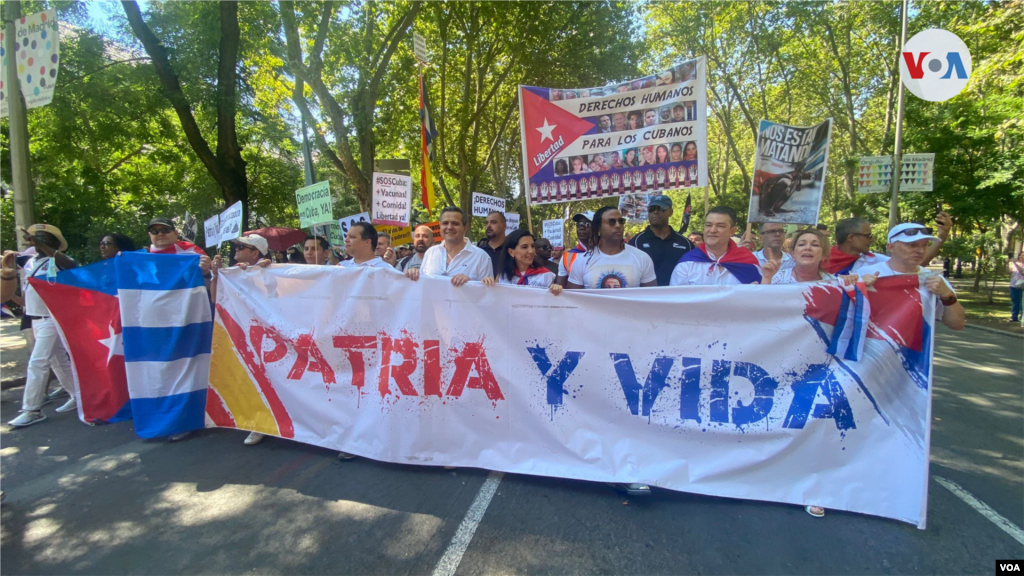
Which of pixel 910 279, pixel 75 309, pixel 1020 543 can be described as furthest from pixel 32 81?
pixel 1020 543

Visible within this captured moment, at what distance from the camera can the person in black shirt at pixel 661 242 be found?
4.86 m

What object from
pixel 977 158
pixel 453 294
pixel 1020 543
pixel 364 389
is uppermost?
pixel 977 158

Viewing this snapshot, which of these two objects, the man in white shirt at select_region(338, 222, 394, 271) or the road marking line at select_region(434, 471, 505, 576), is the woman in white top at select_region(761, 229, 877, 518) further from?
the man in white shirt at select_region(338, 222, 394, 271)

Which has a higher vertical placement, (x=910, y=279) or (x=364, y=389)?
(x=910, y=279)

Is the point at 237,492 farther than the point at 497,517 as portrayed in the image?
Yes

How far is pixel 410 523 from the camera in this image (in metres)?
2.90

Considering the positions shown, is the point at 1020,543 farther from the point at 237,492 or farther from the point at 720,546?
the point at 237,492

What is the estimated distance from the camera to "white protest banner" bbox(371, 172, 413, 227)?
7.28 metres

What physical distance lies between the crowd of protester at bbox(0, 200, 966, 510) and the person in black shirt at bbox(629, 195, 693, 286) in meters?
0.01

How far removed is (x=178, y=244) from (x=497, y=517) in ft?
13.5

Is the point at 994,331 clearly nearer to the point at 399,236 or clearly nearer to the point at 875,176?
the point at 875,176

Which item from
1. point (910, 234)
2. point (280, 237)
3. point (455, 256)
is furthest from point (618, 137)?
point (280, 237)

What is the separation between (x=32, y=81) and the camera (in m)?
6.03

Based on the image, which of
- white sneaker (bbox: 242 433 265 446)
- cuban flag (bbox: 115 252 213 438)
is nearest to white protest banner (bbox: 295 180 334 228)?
cuban flag (bbox: 115 252 213 438)
